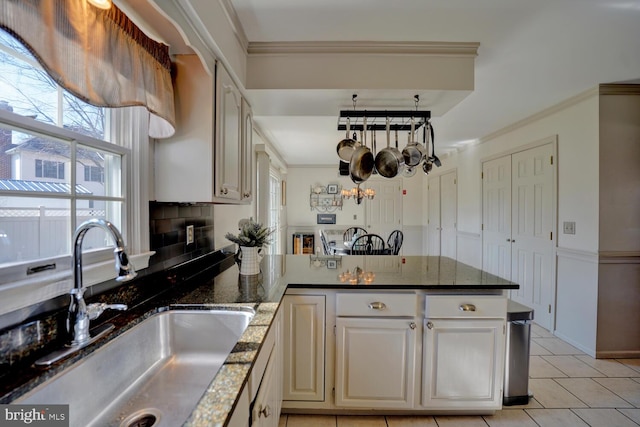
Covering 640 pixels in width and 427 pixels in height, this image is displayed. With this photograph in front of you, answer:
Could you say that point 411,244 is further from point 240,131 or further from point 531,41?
point 240,131

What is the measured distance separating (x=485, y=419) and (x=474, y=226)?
3.27 metres

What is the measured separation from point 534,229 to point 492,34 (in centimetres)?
245

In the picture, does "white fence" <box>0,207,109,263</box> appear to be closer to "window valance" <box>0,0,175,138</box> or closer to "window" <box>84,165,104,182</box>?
"window" <box>84,165,104,182</box>

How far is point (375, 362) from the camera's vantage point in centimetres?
162

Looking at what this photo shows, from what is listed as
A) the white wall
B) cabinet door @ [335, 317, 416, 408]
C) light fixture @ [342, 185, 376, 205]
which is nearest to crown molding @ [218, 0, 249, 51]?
cabinet door @ [335, 317, 416, 408]

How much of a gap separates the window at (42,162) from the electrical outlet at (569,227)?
3.74 meters

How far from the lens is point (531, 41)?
71.0 inches

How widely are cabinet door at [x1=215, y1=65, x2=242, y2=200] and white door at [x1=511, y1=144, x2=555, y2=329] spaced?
10.8 ft

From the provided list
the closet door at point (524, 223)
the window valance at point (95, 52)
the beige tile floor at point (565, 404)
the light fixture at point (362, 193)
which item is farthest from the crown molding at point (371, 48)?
the light fixture at point (362, 193)

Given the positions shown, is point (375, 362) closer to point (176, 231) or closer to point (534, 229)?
point (176, 231)

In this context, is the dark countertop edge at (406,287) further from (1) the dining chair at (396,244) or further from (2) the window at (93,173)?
(1) the dining chair at (396,244)

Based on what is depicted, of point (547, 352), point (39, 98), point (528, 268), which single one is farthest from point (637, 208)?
point (39, 98)

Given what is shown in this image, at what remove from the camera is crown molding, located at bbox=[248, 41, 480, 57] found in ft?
5.97

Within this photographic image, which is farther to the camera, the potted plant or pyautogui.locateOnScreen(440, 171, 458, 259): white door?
pyautogui.locateOnScreen(440, 171, 458, 259): white door
